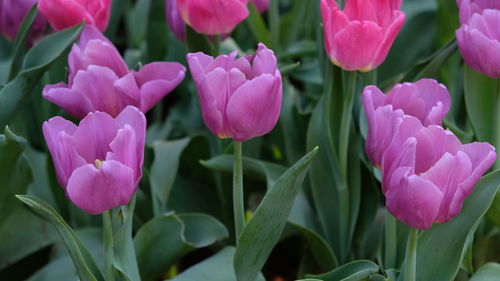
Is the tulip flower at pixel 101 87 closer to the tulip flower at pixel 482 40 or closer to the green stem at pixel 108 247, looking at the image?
the green stem at pixel 108 247

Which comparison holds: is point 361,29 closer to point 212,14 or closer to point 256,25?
point 212,14

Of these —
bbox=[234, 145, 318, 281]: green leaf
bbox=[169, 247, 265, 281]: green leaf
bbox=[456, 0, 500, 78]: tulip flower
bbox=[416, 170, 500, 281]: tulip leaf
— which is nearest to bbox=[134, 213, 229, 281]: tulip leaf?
bbox=[169, 247, 265, 281]: green leaf

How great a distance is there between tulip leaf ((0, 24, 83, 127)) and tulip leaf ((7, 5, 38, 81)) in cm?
4

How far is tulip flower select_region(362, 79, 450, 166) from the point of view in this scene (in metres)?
0.81

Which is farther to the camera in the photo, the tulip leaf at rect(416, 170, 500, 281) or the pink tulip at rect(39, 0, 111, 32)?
the pink tulip at rect(39, 0, 111, 32)

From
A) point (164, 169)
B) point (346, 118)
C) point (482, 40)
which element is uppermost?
point (482, 40)

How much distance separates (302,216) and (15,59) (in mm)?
440

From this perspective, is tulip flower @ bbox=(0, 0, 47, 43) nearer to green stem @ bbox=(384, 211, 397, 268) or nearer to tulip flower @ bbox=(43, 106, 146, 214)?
tulip flower @ bbox=(43, 106, 146, 214)

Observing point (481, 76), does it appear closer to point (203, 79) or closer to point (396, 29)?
point (396, 29)

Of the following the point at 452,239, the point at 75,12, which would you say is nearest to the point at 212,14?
the point at 75,12

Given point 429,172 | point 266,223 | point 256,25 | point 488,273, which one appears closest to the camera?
point 429,172

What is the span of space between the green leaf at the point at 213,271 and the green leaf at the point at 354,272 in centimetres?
11

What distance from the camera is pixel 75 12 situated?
3.30 ft

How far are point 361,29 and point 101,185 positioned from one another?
1.10ft
